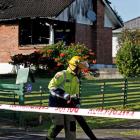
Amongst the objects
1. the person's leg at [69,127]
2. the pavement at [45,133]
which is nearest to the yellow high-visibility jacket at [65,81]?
the person's leg at [69,127]

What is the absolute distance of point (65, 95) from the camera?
9.92 metres

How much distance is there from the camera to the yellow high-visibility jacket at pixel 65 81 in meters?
9.99

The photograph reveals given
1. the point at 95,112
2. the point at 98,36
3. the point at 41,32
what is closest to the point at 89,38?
the point at 98,36

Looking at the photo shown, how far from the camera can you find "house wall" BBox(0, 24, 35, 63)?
36.3m

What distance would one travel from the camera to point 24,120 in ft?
47.6

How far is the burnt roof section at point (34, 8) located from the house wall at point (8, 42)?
3.44ft

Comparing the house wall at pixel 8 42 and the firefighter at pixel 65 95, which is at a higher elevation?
the house wall at pixel 8 42

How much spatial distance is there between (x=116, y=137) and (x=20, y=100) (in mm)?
3136

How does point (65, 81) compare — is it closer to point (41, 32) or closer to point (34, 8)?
point (34, 8)

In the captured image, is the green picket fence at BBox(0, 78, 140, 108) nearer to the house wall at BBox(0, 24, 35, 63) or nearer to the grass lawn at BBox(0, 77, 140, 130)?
the grass lawn at BBox(0, 77, 140, 130)

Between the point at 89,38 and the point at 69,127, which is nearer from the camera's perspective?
the point at 69,127

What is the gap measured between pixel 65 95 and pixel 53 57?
65.5ft

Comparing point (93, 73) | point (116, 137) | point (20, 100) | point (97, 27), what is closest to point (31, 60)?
point (93, 73)

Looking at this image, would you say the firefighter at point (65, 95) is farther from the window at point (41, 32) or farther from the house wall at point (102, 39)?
the house wall at point (102, 39)
